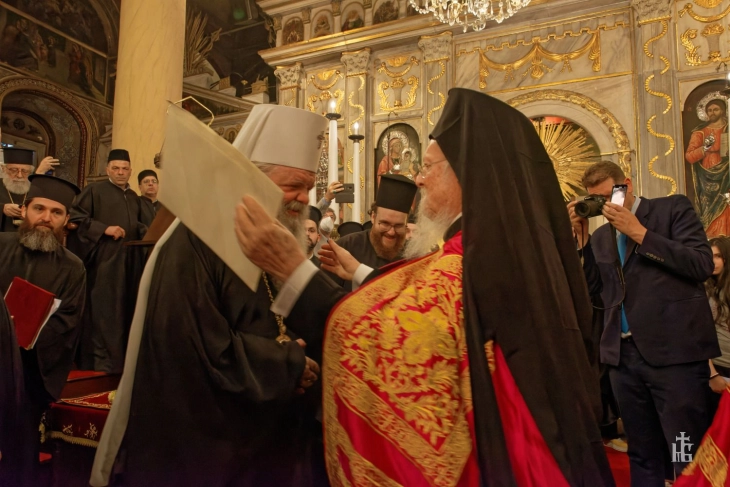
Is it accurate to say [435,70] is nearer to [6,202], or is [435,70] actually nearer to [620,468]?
[6,202]

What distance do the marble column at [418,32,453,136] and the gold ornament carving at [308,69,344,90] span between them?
1.83m

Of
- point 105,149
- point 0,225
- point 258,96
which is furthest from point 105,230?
point 105,149

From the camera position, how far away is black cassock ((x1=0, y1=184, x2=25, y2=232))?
5.26m

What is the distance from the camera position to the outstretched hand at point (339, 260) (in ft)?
7.72

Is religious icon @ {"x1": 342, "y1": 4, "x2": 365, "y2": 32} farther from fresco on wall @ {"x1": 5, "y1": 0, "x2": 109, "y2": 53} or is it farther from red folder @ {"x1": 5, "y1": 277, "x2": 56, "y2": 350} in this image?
fresco on wall @ {"x1": 5, "y1": 0, "x2": 109, "y2": 53}

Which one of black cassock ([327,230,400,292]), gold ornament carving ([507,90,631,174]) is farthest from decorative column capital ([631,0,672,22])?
black cassock ([327,230,400,292])

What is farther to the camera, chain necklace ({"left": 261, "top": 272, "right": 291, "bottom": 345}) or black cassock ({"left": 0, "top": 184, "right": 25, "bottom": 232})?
black cassock ({"left": 0, "top": 184, "right": 25, "bottom": 232})

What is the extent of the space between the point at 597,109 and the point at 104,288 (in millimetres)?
7518

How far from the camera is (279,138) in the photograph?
1.92 meters

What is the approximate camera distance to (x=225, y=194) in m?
1.42

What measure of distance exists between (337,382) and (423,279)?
37 cm

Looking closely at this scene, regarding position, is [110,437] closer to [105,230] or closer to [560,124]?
[105,230]

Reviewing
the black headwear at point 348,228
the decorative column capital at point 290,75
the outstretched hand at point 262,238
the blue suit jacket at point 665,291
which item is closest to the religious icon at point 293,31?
the decorative column capital at point 290,75

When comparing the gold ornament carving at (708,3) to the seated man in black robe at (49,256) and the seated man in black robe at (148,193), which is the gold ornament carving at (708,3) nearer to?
the seated man in black robe at (148,193)
